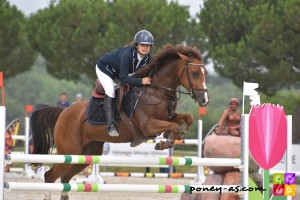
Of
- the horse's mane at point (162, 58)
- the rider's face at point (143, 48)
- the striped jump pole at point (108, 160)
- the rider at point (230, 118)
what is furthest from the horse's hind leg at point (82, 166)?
the rider at point (230, 118)

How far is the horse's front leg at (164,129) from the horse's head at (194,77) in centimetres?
34

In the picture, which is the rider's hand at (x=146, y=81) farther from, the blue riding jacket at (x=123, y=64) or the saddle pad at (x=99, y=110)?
the saddle pad at (x=99, y=110)

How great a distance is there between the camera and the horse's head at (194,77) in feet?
25.6

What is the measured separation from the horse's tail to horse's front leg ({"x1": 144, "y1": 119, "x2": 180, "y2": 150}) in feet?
6.23

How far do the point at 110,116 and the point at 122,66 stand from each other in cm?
52

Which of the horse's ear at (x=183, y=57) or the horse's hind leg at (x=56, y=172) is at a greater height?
the horse's ear at (x=183, y=57)

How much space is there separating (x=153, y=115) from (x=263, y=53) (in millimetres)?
12207

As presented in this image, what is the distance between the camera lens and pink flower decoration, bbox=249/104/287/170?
7.60 metres

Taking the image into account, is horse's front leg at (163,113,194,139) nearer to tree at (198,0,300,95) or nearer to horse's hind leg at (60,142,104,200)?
horse's hind leg at (60,142,104,200)

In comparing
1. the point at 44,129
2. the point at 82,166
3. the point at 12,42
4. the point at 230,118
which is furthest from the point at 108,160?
the point at 12,42

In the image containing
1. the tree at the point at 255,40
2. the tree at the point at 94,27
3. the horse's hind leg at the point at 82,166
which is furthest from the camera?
the tree at the point at 94,27

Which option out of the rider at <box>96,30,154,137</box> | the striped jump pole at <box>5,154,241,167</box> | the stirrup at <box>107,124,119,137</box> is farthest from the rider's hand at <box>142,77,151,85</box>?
the striped jump pole at <box>5,154,241,167</box>

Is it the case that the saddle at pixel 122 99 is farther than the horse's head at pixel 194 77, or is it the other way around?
the saddle at pixel 122 99

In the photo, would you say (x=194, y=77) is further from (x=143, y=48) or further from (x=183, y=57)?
(x=143, y=48)
